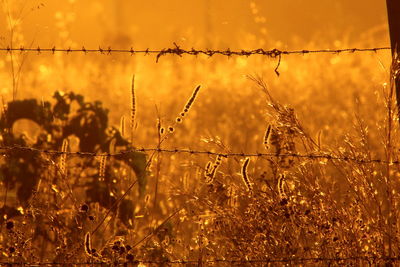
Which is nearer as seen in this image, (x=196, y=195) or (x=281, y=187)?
(x=281, y=187)

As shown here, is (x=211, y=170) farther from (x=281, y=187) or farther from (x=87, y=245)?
(x=87, y=245)

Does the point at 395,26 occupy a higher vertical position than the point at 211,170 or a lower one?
higher

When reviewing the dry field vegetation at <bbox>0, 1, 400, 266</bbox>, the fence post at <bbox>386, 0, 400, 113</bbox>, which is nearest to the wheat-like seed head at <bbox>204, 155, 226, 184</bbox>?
the dry field vegetation at <bbox>0, 1, 400, 266</bbox>

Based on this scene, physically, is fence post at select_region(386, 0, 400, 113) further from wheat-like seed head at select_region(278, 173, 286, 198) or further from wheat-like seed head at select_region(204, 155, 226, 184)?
wheat-like seed head at select_region(204, 155, 226, 184)

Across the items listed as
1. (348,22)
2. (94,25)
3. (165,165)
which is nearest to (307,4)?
(348,22)

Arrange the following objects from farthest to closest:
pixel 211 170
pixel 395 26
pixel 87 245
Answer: pixel 211 170
pixel 395 26
pixel 87 245

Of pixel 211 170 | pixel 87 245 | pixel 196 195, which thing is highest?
pixel 211 170

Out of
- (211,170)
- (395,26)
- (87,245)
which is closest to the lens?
(87,245)

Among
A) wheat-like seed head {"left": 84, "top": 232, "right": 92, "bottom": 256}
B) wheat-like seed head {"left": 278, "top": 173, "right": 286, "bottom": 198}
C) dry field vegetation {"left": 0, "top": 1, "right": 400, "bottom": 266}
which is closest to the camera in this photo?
wheat-like seed head {"left": 84, "top": 232, "right": 92, "bottom": 256}

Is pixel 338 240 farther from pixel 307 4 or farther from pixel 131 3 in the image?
pixel 131 3

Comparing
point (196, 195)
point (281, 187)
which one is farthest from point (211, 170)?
point (281, 187)

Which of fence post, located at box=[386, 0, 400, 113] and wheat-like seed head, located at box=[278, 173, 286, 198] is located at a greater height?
fence post, located at box=[386, 0, 400, 113]

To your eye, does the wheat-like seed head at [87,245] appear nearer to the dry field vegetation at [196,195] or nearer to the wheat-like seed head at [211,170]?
the dry field vegetation at [196,195]

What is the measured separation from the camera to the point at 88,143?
5.36 m
